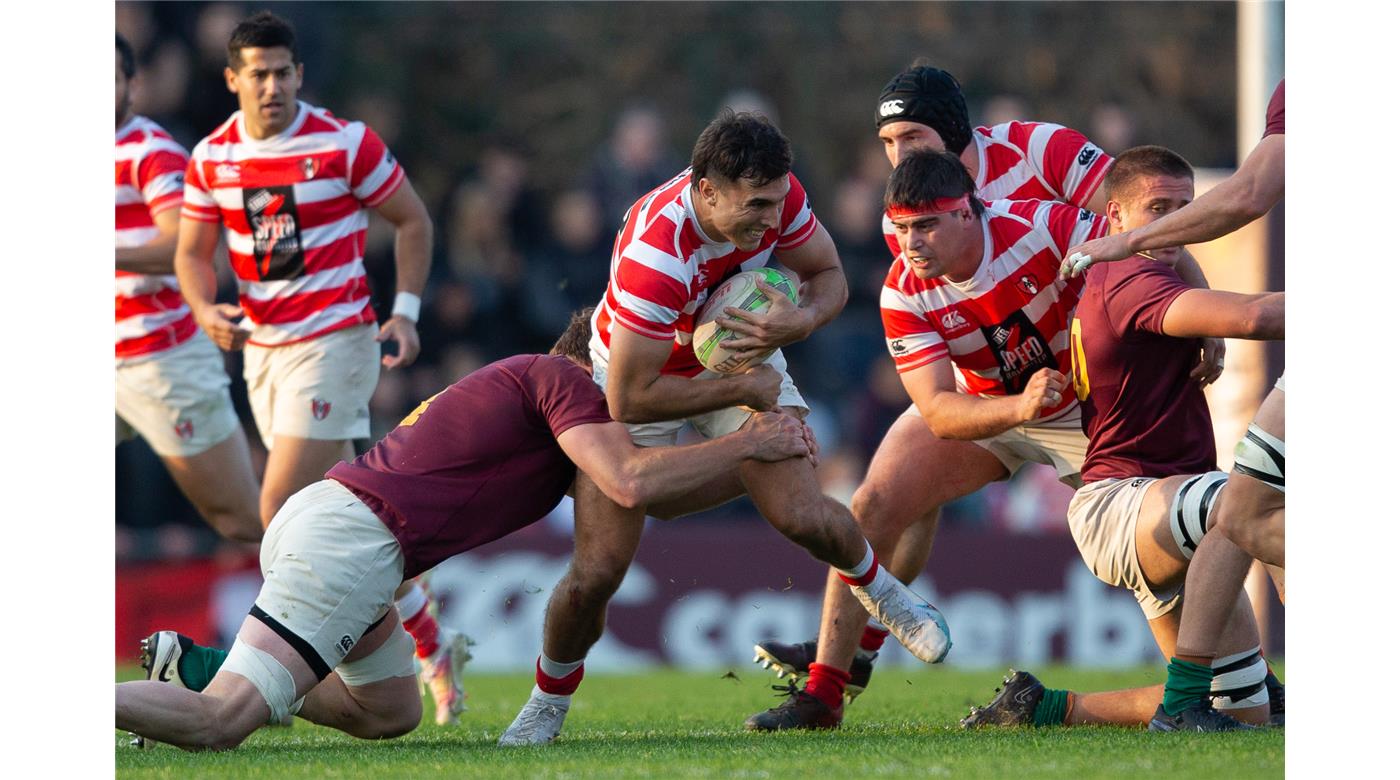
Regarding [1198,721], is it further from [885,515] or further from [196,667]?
[196,667]

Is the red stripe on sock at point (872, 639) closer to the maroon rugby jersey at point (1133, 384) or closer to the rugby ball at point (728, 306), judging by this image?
the maroon rugby jersey at point (1133, 384)

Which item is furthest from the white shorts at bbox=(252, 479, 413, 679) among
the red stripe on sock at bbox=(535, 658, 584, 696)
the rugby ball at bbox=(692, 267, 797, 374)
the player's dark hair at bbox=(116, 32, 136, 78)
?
the player's dark hair at bbox=(116, 32, 136, 78)

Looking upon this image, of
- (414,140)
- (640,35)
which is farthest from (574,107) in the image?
(414,140)

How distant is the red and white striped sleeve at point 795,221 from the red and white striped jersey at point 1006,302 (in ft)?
1.35

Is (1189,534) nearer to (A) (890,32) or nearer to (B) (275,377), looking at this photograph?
(B) (275,377)

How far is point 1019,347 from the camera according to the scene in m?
6.28

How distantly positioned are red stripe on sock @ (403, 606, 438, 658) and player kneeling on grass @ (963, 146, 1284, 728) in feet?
8.39

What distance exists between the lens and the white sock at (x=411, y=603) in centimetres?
727

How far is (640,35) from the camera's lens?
16.7 metres

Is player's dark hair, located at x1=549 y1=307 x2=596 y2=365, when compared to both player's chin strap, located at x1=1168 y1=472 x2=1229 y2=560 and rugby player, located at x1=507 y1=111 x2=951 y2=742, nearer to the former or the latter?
rugby player, located at x1=507 y1=111 x2=951 y2=742

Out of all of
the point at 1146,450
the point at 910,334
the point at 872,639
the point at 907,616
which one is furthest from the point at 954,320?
the point at 872,639

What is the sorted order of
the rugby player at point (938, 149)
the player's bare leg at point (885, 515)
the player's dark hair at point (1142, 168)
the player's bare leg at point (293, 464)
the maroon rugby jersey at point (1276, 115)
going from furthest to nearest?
the player's bare leg at point (293, 464) → the rugby player at point (938, 149) → the player's bare leg at point (885, 515) → the player's dark hair at point (1142, 168) → the maroon rugby jersey at point (1276, 115)

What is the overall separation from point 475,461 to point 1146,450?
7.28 ft

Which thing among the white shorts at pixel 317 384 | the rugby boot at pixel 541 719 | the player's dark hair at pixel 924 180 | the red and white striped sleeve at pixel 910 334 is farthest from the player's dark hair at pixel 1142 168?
the white shorts at pixel 317 384
